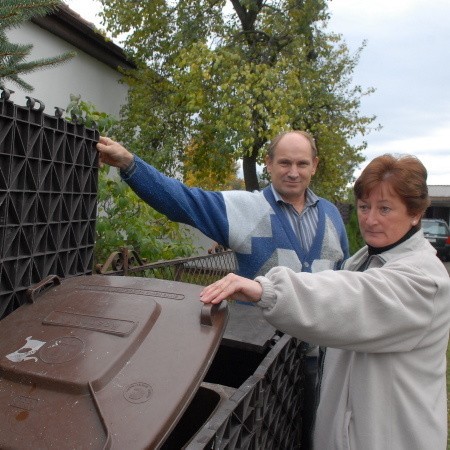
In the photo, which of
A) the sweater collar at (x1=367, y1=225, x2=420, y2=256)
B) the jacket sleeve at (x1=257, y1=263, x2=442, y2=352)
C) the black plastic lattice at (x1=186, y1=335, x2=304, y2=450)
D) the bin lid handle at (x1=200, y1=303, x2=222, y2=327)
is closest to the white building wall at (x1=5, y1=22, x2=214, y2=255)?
the black plastic lattice at (x1=186, y1=335, x2=304, y2=450)

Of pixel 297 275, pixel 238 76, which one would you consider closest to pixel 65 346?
pixel 297 275

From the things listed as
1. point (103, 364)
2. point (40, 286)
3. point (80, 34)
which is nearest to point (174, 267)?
point (40, 286)

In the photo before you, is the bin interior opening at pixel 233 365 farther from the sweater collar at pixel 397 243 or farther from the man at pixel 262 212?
the sweater collar at pixel 397 243

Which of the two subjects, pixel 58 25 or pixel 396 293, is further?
pixel 58 25

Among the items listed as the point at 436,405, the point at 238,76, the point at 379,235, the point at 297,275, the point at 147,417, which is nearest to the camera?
the point at 147,417

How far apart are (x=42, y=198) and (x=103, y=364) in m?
0.86

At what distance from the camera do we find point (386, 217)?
5.47 ft

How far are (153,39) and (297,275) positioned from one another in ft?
34.9

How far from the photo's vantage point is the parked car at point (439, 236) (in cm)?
1977

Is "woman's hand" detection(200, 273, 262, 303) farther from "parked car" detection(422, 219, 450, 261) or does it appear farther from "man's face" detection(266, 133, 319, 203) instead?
"parked car" detection(422, 219, 450, 261)

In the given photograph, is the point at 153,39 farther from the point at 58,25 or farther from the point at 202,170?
the point at 58,25

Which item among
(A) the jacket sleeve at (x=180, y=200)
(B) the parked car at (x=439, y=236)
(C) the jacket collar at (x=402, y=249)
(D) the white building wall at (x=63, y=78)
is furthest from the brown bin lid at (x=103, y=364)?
(B) the parked car at (x=439, y=236)

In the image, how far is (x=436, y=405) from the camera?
5.20ft

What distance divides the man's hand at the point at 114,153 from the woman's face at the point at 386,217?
1065 millimetres
